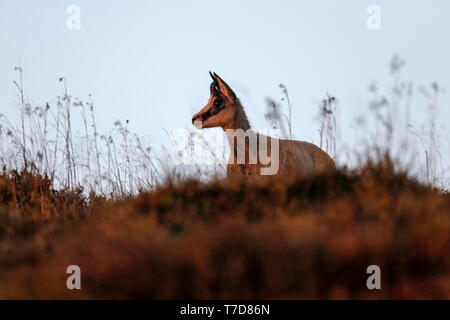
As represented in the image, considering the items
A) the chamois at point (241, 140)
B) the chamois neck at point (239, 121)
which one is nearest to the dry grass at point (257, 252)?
the chamois at point (241, 140)

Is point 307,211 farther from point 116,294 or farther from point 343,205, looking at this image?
point 116,294

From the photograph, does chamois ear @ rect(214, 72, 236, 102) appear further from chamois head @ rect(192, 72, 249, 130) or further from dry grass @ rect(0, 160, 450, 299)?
dry grass @ rect(0, 160, 450, 299)

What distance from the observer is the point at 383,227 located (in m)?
4.66

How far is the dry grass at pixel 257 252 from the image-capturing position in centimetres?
407

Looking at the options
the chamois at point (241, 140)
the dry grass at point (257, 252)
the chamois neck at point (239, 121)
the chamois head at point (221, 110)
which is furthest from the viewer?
the chamois neck at point (239, 121)

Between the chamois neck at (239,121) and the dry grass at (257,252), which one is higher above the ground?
the chamois neck at (239,121)

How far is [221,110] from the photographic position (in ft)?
33.3

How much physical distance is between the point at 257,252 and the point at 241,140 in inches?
231

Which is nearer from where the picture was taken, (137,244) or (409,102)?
(137,244)

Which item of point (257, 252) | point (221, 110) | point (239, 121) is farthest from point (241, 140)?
point (257, 252)

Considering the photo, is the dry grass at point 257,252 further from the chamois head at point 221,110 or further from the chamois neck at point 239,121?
the chamois neck at point 239,121

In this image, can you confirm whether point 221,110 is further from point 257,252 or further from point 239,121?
point 257,252

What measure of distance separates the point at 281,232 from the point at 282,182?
6.04ft
